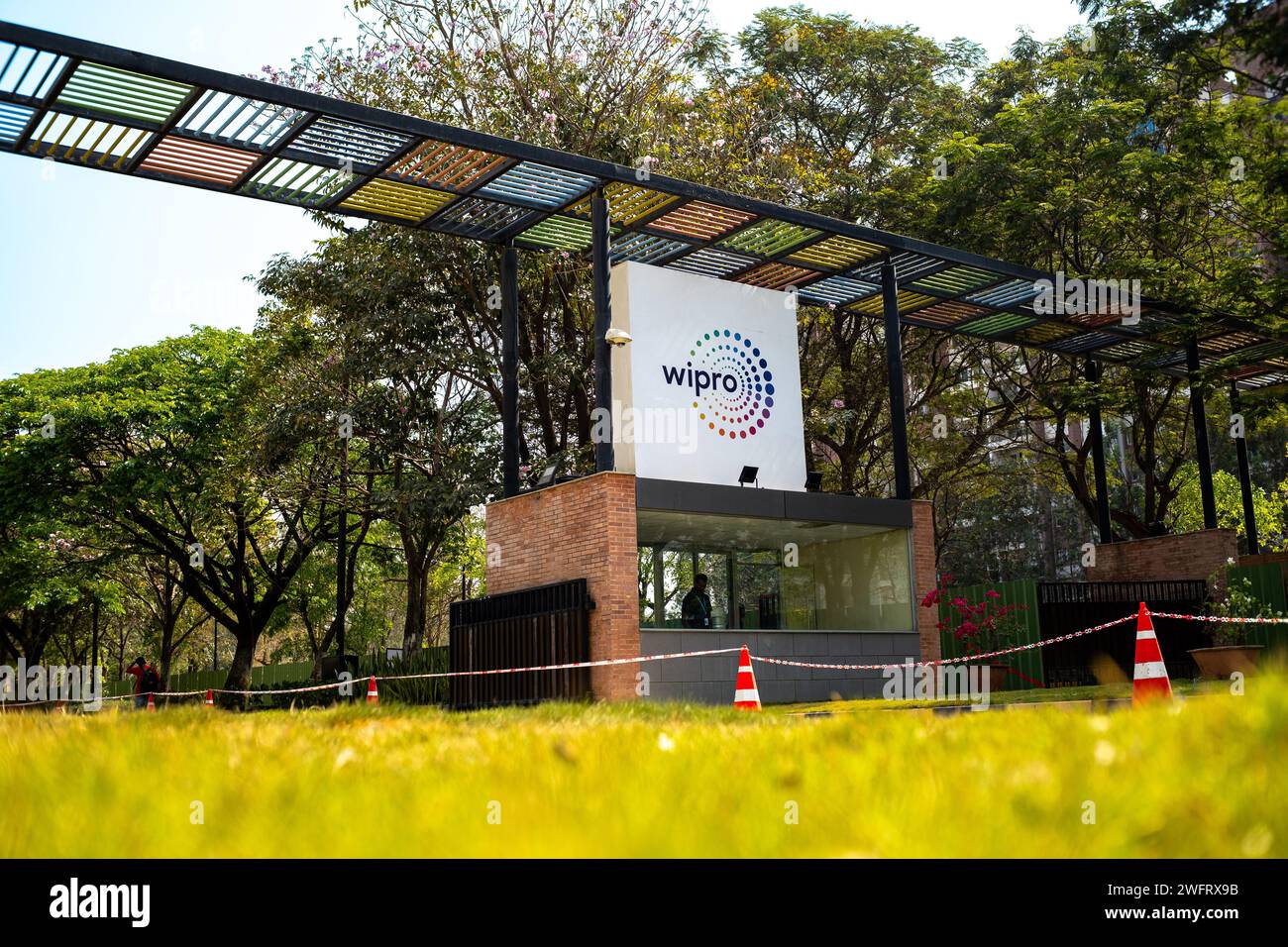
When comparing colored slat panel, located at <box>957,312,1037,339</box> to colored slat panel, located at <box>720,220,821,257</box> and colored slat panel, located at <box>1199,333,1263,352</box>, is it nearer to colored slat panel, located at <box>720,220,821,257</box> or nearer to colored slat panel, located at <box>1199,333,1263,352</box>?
colored slat panel, located at <box>1199,333,1263,352</box>

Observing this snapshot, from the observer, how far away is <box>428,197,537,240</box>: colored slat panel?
56.7 ft

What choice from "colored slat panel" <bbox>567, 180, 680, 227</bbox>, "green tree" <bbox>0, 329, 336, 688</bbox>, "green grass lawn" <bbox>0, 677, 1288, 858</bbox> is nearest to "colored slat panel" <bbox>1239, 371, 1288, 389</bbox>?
"colored slat panel" <bbox>567, 180, 680, 227</bbox>

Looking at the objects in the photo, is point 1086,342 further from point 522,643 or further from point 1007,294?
point 522,643

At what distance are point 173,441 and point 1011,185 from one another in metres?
22.8

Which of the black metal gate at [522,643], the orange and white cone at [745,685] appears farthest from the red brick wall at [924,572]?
the orange and white cone at [745,685]

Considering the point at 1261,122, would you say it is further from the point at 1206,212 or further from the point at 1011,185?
the point at 1206,212

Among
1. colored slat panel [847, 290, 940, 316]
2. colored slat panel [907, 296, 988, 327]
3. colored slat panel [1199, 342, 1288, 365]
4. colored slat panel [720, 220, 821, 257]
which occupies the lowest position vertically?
colored slat panel [1199, 342, 1288, 365]

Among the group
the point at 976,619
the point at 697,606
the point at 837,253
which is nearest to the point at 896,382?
the point at 837,253

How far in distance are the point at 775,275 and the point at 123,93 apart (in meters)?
10.8

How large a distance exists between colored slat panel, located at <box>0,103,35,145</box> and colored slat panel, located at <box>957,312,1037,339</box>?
16.6 m

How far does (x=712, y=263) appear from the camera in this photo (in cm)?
1969

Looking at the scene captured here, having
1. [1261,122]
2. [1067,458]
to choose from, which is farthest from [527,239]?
[1067,458]

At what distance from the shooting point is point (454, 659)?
1847 cm

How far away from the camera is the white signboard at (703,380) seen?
17.4m
